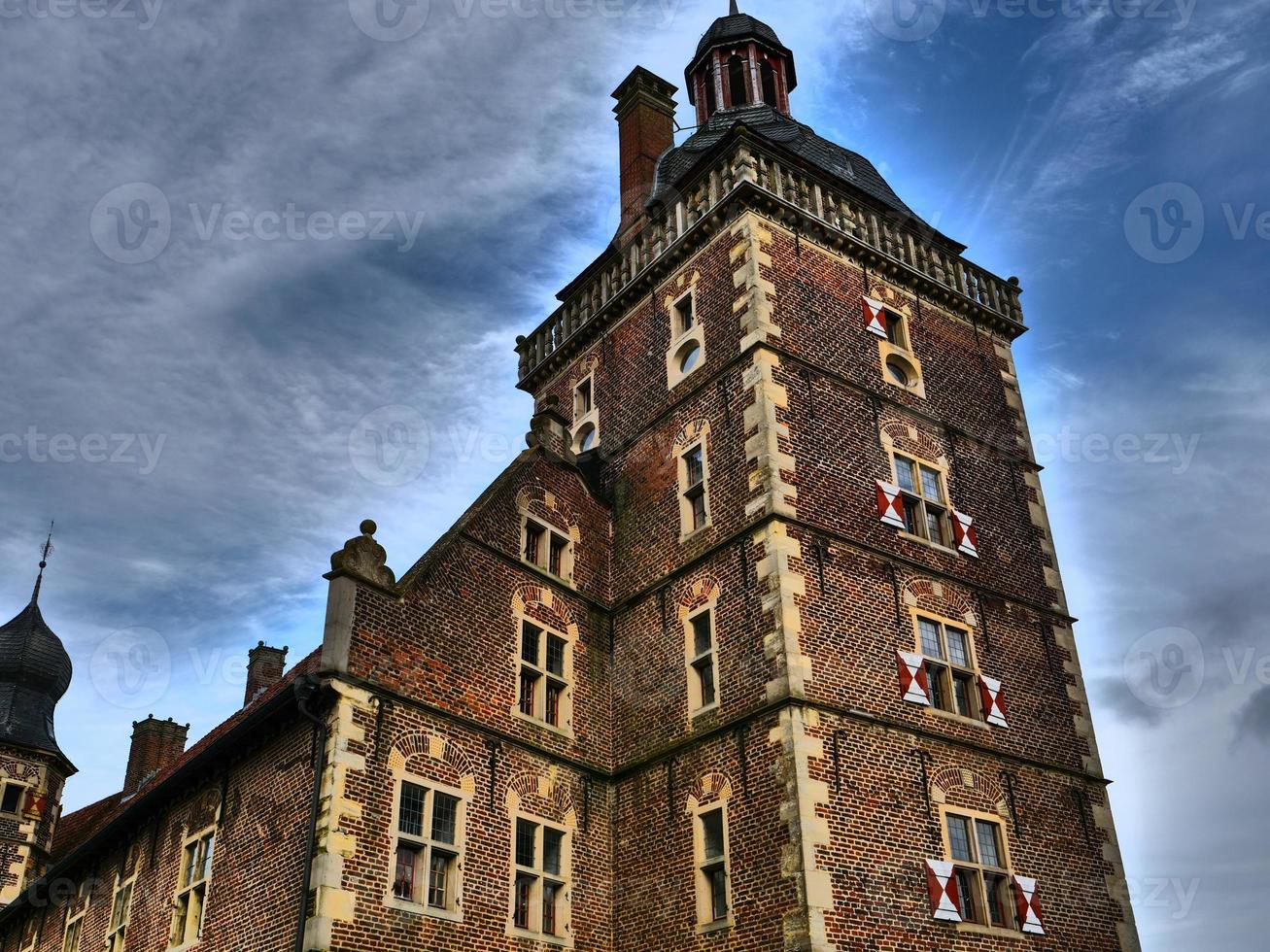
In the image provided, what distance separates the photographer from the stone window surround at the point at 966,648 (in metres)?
17.3

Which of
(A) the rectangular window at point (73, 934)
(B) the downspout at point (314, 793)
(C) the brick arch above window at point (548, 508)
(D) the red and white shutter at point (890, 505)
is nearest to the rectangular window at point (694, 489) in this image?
(C) the brick arch above window at point (548, 508)

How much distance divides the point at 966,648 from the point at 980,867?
138 inches

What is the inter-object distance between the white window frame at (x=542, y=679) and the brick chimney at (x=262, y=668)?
44.5ft

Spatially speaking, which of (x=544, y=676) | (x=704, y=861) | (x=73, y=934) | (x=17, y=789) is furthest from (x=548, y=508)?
(x=17, y=789)

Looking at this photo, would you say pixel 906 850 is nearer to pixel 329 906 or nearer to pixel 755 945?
pixel 755 945

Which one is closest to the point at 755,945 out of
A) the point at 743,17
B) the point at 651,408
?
the point at 651,408

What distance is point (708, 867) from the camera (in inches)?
626

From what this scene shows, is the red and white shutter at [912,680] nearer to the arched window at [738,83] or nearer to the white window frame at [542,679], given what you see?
the white window frame at [542,679]

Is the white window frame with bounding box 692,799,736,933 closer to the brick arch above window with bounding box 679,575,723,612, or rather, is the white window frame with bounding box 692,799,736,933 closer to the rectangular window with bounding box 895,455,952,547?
the brick arch above window with bounding box 679,575,723,612

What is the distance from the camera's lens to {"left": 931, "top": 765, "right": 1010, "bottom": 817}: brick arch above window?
53.9 ft

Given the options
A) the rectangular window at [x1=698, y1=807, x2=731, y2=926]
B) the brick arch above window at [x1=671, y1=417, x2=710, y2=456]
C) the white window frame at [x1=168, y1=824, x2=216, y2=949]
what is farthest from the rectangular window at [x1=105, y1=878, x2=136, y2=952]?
the brick arch above window at [x1=671, y1=417, x2=710, y2=456]

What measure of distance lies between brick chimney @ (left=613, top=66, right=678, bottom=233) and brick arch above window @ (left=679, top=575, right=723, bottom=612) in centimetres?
1042

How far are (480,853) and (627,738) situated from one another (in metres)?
3.43

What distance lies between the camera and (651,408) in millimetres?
21125
